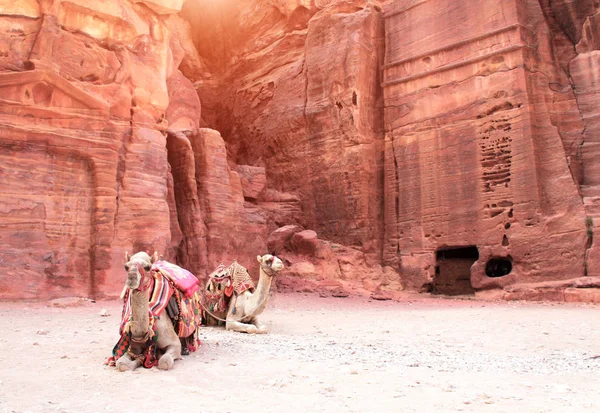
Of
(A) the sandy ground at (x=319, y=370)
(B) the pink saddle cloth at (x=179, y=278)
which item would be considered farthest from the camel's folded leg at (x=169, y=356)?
(B) the pink saddle cloth at (x=179, y=278)

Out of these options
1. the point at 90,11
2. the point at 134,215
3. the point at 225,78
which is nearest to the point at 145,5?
the point at 90,11

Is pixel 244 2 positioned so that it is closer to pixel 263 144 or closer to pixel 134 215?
pixel 263 144

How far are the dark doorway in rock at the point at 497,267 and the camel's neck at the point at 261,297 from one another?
9517 millimetres

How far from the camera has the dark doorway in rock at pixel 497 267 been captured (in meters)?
15.2

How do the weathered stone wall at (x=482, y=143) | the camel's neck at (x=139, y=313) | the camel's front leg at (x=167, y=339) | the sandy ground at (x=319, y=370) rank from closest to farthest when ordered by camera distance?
the sandy ground at (x=319, y=370), the camel's neck at (x=139, y=313), the camel's front leg at (x=167, y=339), the weathered stone wall at (x=482, y=143)

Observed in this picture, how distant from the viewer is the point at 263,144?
2167 centimetres

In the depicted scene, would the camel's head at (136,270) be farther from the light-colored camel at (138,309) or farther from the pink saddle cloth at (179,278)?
the pink saddle cloth at (179,278)

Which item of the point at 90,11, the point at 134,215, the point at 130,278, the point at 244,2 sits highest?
the point at 244,2

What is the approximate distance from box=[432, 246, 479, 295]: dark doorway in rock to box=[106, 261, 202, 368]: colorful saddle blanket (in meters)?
12.2

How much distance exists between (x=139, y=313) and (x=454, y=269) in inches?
542

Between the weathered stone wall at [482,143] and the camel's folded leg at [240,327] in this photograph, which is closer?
the camel's folded leg at [240,327]

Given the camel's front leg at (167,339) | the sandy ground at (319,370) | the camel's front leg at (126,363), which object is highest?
the camel's front leg at (167,339)

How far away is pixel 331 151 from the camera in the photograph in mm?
18797

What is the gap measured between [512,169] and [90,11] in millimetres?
12511
